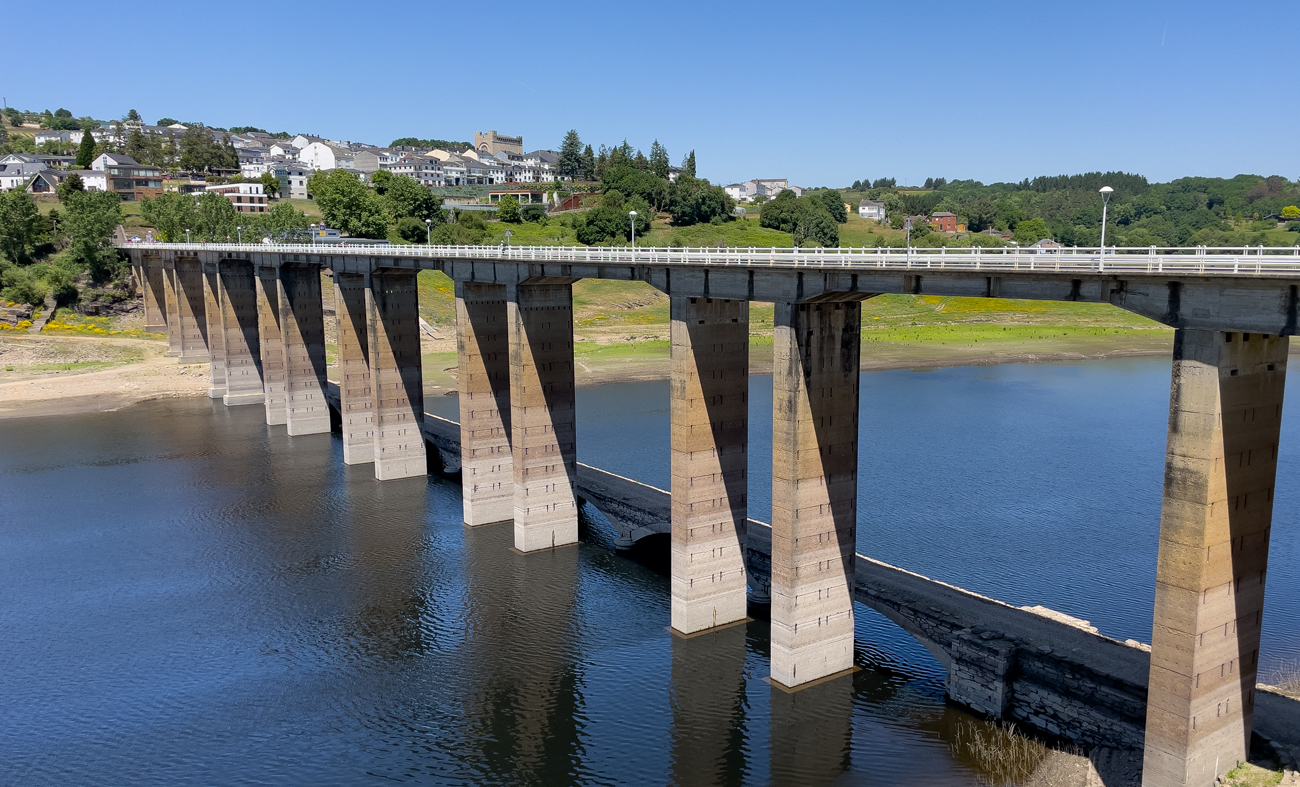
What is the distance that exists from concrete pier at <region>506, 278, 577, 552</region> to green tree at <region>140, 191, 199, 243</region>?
105004mm

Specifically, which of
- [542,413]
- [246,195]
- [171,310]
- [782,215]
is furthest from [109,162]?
[542,413]

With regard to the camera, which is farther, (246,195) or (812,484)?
(246,195)

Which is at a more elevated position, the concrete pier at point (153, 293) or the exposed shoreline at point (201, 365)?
the concrete pier at point (153, 293)

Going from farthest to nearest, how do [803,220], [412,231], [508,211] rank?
[508,211]
[803,220]
[412,231]

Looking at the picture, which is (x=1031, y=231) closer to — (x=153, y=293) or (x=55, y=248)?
(x=153, y=293)

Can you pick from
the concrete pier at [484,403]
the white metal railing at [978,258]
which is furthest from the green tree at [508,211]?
the white metal railing at [978,258]

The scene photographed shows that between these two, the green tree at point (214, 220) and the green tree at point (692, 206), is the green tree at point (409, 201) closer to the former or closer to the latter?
the green tree at point (214, 220)

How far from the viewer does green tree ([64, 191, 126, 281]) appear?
124000 mm

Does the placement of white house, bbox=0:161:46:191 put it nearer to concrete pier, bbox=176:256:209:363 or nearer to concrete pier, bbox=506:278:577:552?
concrete pier, bbox=176:256:209:363

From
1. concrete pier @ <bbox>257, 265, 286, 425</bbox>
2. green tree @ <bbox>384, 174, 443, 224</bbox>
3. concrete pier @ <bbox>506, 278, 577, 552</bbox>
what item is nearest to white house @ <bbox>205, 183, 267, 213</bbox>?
green tree @ <bbox>384, 174, 443, 224</bbox>

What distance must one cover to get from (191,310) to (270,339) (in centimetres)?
3703

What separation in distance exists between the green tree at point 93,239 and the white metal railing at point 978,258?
97638 mm

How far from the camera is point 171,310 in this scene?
116938 millimetres

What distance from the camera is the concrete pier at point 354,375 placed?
67.8 metres
